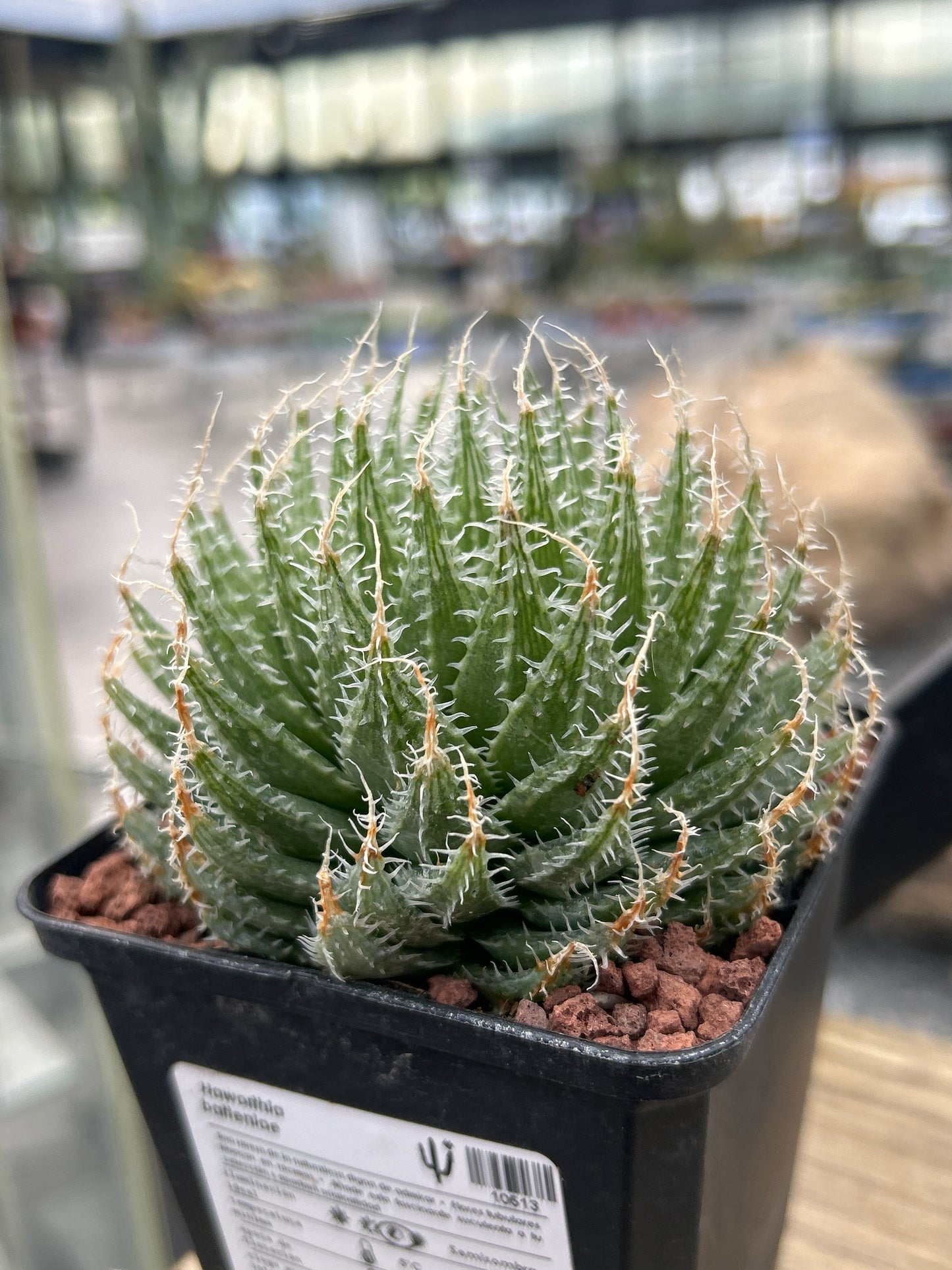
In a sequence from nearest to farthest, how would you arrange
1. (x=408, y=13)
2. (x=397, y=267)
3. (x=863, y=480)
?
(x=863, y=480)
(x=408, y=13)
(x=397, y=267)

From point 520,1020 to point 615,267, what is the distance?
3.43 metres

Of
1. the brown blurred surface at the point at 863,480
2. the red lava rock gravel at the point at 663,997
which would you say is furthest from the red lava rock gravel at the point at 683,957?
the brown blurred surface at the point at 863,480

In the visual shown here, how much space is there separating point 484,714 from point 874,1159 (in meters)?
0.40

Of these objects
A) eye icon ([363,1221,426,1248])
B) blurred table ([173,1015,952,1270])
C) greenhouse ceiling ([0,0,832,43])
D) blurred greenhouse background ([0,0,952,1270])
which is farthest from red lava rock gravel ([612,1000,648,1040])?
greenhouse ceiling ([0,0,832,43])

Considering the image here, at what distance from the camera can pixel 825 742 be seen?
1.39 feet

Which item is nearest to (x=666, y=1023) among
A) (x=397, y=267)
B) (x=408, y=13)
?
(x=408, y=13)

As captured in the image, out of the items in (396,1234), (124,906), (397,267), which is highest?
(397,267)

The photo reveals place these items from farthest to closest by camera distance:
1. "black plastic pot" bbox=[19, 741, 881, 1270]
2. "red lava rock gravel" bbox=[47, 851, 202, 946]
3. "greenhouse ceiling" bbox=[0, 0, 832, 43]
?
"greenhouse ceiling" bbox=[0, 0, 832, 43], "red lava rock gravel" bbox=[47, 851, 202, 946], "black plastic pot" bbox=[19, 741, 881, 1270]

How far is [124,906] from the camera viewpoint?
0.45 metres

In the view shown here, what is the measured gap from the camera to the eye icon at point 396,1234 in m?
0.39

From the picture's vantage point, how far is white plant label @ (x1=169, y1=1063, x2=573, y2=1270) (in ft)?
1.21

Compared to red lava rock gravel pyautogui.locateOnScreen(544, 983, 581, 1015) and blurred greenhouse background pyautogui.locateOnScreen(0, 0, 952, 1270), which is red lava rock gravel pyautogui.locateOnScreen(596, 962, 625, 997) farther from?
blurred greenhouse background pyautogui.locateOnScreen(0, 0, 952, 1270)

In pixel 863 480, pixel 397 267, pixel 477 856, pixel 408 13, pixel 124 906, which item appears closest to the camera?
pixel 477 856

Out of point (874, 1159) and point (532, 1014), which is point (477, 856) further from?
point (874, 1159)
